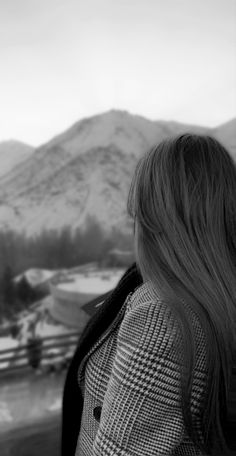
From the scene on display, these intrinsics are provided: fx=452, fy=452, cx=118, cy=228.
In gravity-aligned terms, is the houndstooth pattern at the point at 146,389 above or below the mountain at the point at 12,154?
above

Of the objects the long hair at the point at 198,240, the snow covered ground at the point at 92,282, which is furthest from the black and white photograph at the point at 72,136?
the long hair at the point at 198,240

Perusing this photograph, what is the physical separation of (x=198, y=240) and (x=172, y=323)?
130 millimetres

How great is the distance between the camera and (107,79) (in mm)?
2557

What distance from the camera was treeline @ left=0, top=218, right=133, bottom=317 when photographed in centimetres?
232

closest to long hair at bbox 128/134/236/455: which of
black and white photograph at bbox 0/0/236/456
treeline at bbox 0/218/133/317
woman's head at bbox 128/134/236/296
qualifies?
woman's head at bbox 128/134/236/296

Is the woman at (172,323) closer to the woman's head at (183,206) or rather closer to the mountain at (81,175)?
the woman's head at (183,206)

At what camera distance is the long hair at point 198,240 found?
21.7 inches

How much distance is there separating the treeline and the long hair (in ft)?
5.93

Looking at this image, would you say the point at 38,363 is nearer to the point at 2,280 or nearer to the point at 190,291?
the point at 2,280

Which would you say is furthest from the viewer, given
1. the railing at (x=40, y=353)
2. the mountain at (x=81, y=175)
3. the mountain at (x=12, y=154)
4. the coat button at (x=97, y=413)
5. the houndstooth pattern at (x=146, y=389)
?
the mountain at (x=81, y=175)

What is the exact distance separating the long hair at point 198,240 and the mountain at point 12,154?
1.98 meters

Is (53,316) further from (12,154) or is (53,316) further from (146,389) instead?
(146,389)

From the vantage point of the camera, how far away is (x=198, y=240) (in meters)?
0.59

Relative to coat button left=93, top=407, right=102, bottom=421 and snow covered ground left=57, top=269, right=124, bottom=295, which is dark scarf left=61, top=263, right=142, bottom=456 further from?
snow covered ground left=57, top=269, right=124, bottom=295
